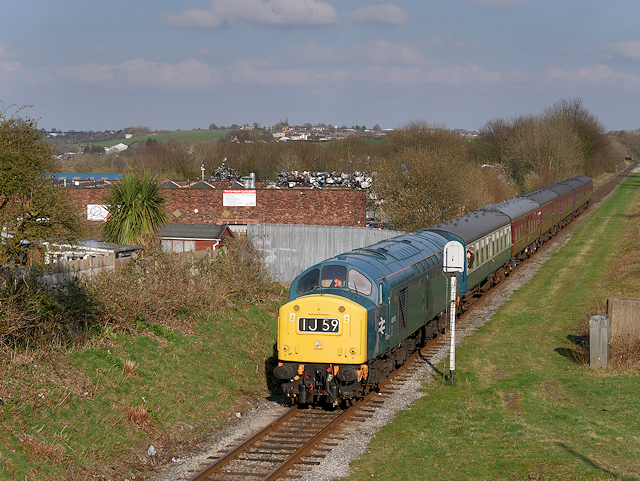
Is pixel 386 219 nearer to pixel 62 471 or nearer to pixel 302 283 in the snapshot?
pixel 302 283

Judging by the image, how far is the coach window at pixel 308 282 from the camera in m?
14.6

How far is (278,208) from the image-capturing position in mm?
38969

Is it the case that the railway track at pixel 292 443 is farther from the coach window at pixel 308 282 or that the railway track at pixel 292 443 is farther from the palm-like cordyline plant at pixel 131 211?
the palm-like cordyline plant at pixel 131 211

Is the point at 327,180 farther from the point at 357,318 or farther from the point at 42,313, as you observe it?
the point at 42,313

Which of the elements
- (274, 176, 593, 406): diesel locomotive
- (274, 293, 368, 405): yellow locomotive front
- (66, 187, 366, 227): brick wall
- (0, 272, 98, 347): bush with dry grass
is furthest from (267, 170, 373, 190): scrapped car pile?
(274, 293, 368, 405): yellow locomotive front

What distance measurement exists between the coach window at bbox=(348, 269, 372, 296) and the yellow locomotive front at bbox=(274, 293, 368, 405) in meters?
0.60

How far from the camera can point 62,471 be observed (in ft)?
34.4

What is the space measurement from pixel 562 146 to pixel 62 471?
74912 millimetres

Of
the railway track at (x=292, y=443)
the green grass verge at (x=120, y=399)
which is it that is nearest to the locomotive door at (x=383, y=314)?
the railway track at (x=292, y=443)

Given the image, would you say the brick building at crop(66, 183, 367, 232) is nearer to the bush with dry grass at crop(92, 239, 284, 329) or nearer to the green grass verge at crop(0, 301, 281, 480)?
the bush with dry grass at crop(92, 239, 284, 329)

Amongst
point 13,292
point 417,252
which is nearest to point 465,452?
point 417,252

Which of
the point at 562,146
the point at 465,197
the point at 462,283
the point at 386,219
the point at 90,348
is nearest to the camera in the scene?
the point at 90,348

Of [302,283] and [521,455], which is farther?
[302,283]

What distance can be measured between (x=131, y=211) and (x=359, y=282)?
39.2ft
